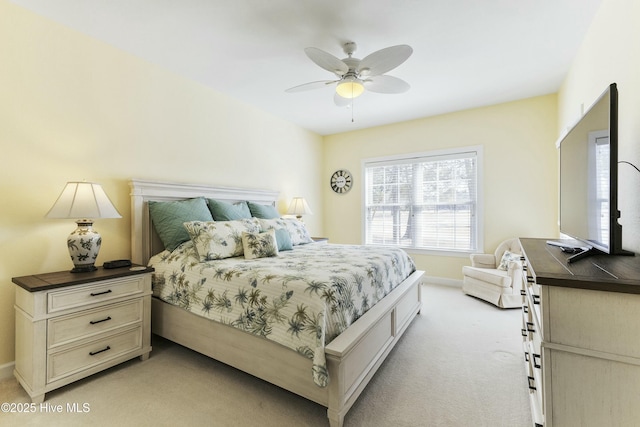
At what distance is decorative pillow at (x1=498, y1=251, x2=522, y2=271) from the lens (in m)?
3.35

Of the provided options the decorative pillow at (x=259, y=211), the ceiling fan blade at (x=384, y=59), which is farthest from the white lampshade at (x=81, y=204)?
the ceiling fan blade at (x=384, y=59)

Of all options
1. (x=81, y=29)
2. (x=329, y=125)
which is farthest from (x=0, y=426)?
(x=329, y=125)

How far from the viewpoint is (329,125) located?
4.72 meters

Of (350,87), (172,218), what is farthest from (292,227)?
(350,87)

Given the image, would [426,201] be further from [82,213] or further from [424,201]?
[82,213]

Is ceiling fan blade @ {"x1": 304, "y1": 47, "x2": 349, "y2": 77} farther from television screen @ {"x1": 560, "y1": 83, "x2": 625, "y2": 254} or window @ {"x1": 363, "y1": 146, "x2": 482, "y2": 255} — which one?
window @ {"x1": 363, "y1": 146, "x2": 482, "y2": 255}

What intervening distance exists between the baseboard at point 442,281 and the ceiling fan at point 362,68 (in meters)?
2.96

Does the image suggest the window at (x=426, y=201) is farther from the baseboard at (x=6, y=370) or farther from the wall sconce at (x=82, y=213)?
the baseboard at (x=6, y=370)

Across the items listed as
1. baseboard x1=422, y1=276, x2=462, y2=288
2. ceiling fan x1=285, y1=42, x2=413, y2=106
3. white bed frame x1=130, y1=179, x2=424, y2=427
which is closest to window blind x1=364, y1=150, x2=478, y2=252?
baseboard x1=422, y1=276, x2=462, y2=288

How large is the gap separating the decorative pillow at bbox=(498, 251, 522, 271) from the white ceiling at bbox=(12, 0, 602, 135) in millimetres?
1999

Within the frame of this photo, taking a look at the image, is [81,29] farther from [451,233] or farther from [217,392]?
[451,233]

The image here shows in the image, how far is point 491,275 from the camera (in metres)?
3.27

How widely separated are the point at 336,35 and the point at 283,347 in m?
2.36

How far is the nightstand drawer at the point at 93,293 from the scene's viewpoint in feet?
5.73
